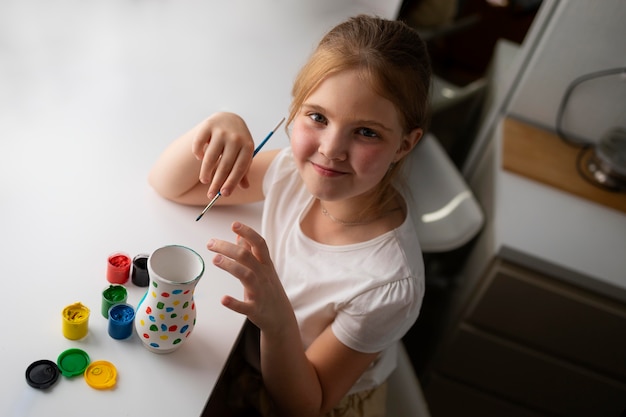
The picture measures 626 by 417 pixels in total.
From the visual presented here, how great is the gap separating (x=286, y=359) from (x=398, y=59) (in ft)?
1.38

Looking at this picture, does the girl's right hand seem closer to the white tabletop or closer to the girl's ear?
the white tabletop

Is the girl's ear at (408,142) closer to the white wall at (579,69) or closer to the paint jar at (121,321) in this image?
the paint jar at (121,321)

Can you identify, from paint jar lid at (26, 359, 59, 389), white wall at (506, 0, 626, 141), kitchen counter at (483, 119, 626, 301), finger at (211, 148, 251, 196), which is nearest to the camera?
paint jar lid at (26, 359, 59, 389)

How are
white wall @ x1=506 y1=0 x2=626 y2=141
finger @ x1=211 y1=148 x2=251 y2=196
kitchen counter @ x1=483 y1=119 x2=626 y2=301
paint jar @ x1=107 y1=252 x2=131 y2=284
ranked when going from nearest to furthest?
paint jar @ x1=107 y1=252 x2=131 y2=284, finger @ x1=211 y1=148 x2=251 y2=196, kitchen counter @ x1=483 y1=119 x2=626 y2=301, white wall @ x1=506 y1=0 x2=626 y2=141

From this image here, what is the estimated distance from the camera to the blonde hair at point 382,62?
76 centimetres

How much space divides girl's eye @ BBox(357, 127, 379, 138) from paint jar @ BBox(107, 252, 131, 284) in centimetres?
35

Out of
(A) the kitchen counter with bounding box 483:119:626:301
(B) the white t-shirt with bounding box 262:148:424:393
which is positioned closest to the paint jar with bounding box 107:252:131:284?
(B) the white t-shirt with bounding box 262:148:424:393

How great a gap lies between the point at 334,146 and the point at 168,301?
282 mm

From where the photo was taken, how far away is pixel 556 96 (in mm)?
1570

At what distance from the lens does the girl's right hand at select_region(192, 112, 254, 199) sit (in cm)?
87

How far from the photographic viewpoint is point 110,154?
97 cm

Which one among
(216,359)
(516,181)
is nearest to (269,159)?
(216,359)

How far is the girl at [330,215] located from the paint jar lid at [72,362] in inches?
6.9

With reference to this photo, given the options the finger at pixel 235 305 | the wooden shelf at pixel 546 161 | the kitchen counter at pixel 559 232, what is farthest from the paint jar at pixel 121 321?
the wooden shelf at pixel 546 161
